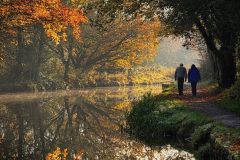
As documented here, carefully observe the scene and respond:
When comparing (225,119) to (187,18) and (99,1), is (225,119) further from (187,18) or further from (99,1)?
(99,1)

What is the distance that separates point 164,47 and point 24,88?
9071 centimetres

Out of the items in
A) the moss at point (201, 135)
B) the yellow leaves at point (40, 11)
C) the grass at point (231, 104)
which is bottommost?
the moss at point (201, 135)

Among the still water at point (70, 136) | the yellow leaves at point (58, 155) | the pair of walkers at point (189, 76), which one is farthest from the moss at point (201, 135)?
the pair of walkers at point (189, 76)

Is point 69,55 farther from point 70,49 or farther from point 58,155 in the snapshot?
point 58,155

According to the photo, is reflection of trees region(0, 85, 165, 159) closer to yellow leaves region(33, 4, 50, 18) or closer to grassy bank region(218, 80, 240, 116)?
grassy bank region(218, 80, 240, 116)

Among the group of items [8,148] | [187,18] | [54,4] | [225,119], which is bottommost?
[8,148]

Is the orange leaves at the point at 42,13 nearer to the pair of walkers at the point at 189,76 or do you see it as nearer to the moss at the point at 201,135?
the pair of walkers at the point at 189,76

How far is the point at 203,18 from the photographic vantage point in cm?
2575

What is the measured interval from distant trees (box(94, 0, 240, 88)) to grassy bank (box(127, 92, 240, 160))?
15.1 feet

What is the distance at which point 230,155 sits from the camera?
11.0 meters

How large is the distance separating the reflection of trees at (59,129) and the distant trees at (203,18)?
6.47 metres

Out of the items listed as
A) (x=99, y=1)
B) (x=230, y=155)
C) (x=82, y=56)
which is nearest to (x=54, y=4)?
(x=99, y=1)

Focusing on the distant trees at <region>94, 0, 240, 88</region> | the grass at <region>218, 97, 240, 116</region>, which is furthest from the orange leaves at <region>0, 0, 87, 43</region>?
the grass at <region>218, 97, 240, 116</region>

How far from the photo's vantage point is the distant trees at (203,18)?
2055 cm
